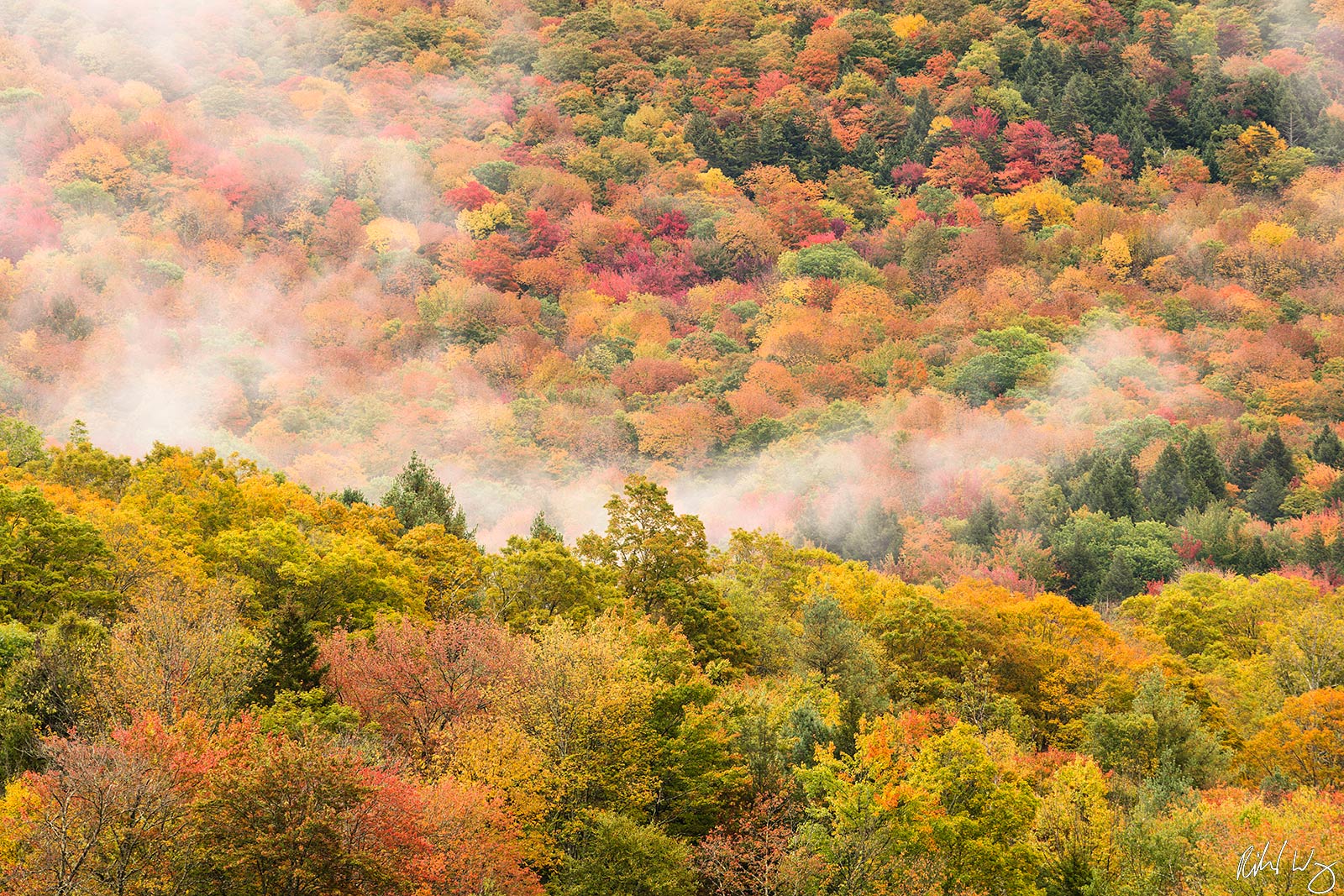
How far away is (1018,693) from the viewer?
6506 cm

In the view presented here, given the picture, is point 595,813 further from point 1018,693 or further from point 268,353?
point 268,353

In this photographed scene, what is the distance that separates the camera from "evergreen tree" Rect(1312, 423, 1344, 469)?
124312 mm

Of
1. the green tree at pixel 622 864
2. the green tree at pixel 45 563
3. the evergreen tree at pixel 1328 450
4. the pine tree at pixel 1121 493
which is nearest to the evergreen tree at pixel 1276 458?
the evergreen tree at pixel 1328 450

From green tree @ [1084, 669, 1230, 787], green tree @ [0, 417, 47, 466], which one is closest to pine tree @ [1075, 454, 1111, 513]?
green tree @ [1084, 669, 1230, 787]

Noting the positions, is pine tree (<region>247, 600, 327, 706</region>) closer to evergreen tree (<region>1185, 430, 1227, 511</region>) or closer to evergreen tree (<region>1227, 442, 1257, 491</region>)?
evergreen tree (<region>1185, 430, 1227, 511</region>)

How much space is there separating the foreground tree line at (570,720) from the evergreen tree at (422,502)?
7.11 m

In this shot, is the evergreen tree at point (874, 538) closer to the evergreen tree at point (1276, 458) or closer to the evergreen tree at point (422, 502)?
the evergreen tree at point (1276, 458)

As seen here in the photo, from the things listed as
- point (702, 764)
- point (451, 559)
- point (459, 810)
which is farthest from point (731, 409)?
point (459, 810)

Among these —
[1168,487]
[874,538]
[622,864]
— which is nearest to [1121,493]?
[1168,487]

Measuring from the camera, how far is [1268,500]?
11688cm

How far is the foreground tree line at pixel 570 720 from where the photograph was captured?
30719 mm

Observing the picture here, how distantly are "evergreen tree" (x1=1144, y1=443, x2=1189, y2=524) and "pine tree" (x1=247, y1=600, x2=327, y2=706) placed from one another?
284 ft

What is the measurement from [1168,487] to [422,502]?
7267 centimetres

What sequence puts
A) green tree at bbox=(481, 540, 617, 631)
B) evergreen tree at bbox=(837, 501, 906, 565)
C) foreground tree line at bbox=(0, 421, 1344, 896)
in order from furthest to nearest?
evergreen tree at bbox=(837, 501, 906, 565) → green tree at bbox=(481, 540, 617, 631) → foreground tree line at bbox=(0, 421, 1344, 896)
